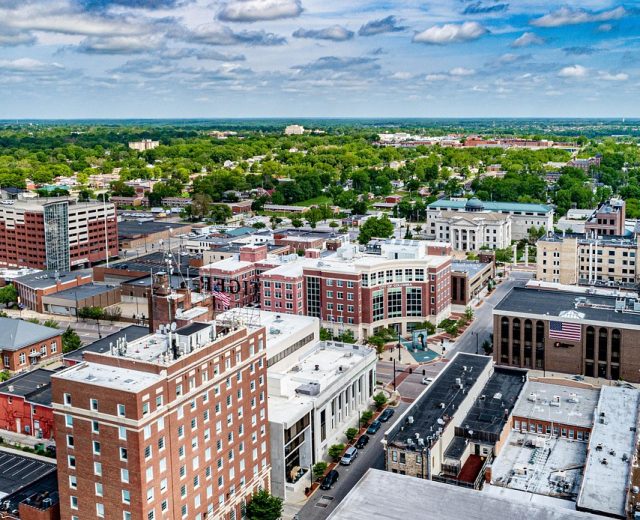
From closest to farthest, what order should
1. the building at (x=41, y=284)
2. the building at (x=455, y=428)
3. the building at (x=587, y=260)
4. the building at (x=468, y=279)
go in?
the building at (x=455, y=428) < the building at (x=468, y=279) < the building at (x=41, y=284) < the building at (x=587, y=260)

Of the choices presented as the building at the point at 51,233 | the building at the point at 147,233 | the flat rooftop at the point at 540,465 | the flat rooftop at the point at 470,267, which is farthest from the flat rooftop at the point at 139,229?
the flat rooftop at the point at 540,465

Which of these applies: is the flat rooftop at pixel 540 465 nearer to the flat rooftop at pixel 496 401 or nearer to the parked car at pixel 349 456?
the flat rooftop at pixel 496 401

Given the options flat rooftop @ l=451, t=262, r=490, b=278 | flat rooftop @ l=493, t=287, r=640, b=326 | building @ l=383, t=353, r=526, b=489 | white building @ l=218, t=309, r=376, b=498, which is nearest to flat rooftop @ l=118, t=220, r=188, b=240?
flat rooftop @ l=451, t=262, r=490, b=278

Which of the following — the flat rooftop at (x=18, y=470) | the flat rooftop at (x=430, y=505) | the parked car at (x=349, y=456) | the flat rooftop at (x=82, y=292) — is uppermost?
the flat rooftop at (x=82, y=292)

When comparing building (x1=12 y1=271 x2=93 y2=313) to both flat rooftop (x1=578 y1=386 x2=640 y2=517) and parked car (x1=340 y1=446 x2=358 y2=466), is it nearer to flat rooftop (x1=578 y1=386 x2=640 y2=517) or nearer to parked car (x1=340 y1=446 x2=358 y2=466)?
parked car (x1=340 y1=446 x2=358 y2=466)

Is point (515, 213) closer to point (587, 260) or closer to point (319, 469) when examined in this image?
point (587, 260)

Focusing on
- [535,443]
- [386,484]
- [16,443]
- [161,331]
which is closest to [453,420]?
[535,443]

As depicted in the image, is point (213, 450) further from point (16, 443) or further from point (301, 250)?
point (301, 250)
